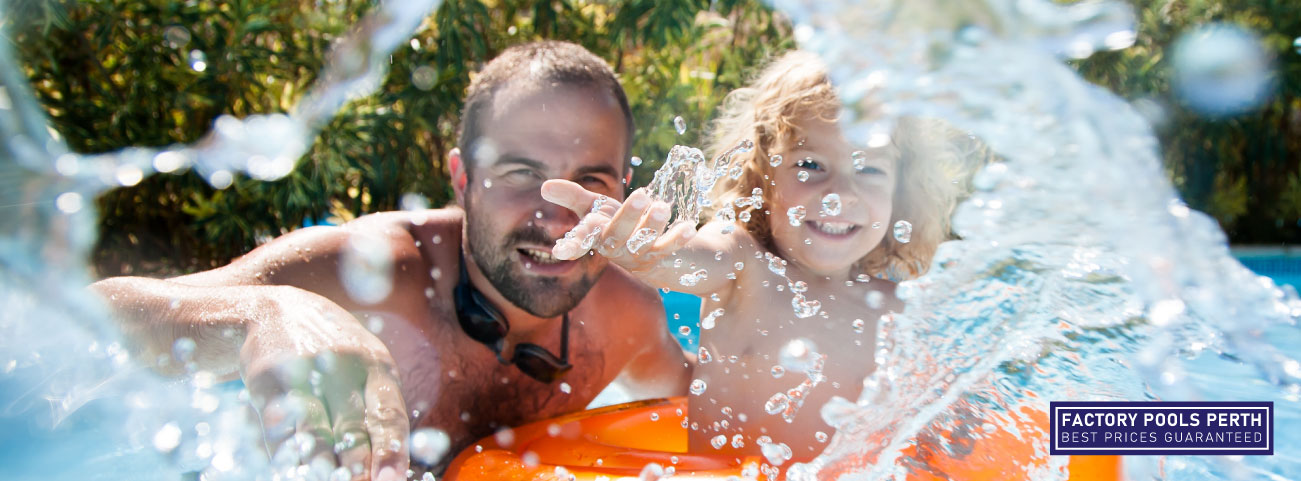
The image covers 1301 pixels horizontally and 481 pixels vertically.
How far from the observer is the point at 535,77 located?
2014 mm

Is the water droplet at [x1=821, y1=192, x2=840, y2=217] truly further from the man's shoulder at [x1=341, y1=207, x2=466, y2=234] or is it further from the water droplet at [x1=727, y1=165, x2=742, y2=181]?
the man's shoulder at [x1=341, y1=207, x2=466, y2=234]

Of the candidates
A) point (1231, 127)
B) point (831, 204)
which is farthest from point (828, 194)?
point (1231, 127)

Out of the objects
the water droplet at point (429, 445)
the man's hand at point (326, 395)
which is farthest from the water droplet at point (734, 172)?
the man's hand at point (326, 395)

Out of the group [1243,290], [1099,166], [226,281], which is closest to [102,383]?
[226,281]

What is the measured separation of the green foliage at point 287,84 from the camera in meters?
4.58

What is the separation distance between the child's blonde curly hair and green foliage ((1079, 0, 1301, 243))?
14.8ft

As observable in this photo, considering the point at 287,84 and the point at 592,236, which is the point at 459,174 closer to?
the point at 592,236

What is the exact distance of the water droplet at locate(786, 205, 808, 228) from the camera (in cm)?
182

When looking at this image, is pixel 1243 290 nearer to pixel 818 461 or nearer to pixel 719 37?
pixel 818 461

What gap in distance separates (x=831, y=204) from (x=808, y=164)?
4.6 inches

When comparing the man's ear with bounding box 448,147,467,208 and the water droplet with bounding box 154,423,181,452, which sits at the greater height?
the man's ear with bounding box 448,147,467,208

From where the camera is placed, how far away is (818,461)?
5.15ft

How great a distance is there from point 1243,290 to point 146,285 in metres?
1.97

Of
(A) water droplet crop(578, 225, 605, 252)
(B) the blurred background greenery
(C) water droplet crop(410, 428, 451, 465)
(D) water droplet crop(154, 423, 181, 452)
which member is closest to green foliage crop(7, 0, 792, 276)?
(B) the blurred background greenery
